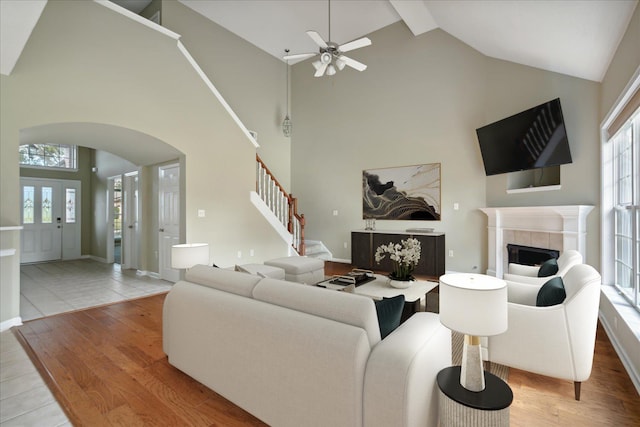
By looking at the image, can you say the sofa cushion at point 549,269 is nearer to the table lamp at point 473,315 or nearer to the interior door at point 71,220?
the table lamp at point 473,315

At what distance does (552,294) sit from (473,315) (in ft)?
4.20

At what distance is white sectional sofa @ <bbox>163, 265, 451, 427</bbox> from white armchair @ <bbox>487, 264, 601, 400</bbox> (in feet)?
2.71

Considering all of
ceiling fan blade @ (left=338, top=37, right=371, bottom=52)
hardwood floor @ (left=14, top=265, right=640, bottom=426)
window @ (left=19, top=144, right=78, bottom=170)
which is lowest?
hardwood floor @ (left=14, top=265, right=640, bottom=426)

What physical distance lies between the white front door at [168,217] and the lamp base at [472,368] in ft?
15.7

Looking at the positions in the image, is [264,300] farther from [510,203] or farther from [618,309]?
[510,203]

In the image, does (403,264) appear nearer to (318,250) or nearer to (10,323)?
(318,250)

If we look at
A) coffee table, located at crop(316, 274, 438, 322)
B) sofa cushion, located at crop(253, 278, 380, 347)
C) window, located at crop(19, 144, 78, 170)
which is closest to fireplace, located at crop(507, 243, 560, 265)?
coffee table, located at crop(316, 274, 438, 322)

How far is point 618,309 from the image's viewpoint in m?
2.73

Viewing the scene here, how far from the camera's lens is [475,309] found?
136cm

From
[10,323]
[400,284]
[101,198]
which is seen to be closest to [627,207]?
[400,284]

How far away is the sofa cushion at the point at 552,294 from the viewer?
2164mm

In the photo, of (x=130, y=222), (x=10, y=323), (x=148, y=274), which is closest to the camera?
(x=10, y=323)

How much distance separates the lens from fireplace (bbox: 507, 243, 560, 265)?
433 cm

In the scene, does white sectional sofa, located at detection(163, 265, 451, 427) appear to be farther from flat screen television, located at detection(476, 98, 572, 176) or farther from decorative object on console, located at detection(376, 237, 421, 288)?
flat screen television, located at detection(476, 98, 572, 176)
